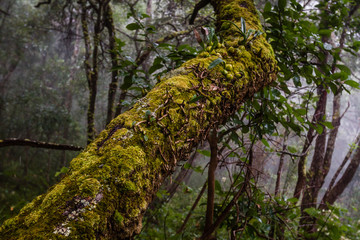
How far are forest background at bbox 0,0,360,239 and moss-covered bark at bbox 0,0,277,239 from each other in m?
0.09

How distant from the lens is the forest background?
1.39 meters

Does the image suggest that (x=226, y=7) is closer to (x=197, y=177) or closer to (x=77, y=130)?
(x=77, y=130)

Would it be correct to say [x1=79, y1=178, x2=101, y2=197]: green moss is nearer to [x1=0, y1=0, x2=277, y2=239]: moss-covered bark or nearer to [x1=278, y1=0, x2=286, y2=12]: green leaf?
[x1=0, y1=0, x2=277, y2=239]: moss-covered bark

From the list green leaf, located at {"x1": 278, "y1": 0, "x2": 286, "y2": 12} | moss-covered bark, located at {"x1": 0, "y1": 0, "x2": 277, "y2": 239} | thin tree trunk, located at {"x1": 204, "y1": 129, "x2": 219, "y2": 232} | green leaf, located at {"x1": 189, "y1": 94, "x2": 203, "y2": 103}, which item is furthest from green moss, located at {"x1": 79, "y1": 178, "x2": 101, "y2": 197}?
green leaf, located at {"x1": 278, "y1": 0, "x2": 286, "y2": 12}

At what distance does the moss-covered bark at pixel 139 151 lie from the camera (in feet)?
1.67

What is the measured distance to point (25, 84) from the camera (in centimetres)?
1339

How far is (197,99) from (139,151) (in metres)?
0.29

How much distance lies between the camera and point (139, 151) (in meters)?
0.66

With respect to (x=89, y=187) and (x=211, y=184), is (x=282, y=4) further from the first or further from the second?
(x=89, y=187)

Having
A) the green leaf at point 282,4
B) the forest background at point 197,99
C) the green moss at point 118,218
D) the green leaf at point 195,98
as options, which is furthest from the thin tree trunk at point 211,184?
the green moss at point 118,218

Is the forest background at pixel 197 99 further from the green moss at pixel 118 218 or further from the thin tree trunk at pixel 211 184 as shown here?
the green moss at pixel 118 218


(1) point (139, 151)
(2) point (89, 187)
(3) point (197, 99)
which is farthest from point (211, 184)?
(2) point (89, 187)

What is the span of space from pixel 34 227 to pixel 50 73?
15.7 metres

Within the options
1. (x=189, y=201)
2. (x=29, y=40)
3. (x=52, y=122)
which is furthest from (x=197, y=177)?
(x=29, y=40)
